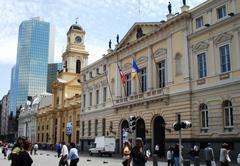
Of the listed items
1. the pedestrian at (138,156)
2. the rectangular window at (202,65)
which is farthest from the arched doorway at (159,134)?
the pedestrian at (138,156)

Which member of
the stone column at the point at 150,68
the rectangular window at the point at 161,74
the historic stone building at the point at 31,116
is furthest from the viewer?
the historic stone building at the point at 31,116

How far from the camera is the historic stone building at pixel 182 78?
103ft

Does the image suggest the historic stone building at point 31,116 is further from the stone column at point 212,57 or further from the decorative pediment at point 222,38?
the decorative pediment at point 222,38

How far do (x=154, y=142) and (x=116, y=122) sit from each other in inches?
368

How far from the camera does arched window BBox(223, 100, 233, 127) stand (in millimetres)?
30812

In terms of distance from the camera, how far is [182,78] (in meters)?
37.0

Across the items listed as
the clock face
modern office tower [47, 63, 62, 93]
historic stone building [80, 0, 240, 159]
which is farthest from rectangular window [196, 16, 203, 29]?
modern office tower [47, 63, 62, 93]

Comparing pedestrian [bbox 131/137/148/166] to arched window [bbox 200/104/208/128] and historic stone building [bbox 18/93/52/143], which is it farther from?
historic stone building [bbox 18/93/52/143]

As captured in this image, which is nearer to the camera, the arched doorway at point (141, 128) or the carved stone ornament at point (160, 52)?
the carved stone ornament at point (160, 52)

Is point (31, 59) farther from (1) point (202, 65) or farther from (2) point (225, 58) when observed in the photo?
(2) point (225, 58)

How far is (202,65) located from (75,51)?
51765 millimetres

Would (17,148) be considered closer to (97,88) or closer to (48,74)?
(97,88)

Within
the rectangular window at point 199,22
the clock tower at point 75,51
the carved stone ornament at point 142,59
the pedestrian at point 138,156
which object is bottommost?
the pedestrian at point 138,156

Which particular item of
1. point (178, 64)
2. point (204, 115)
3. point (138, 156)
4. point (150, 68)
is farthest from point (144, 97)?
point (138, 156)
